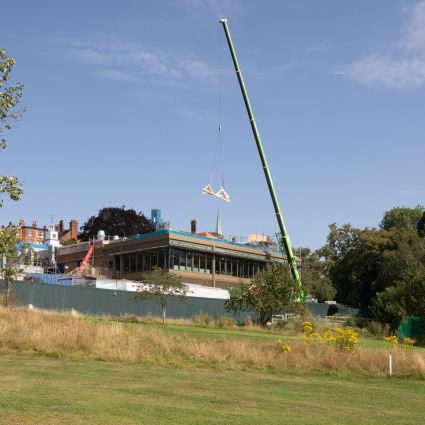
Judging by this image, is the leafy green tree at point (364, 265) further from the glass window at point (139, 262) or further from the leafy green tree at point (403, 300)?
the glass window at point (139, 262)

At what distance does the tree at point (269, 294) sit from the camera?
1788 inches

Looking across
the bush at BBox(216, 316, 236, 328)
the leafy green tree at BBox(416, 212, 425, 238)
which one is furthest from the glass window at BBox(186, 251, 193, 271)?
the leafy green tree at BBox(416, 212, 425, 238)

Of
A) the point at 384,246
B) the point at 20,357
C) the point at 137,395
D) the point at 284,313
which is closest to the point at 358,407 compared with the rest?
the point at 137,395

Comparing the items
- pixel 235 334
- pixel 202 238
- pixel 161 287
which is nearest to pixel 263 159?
pixel 202 238

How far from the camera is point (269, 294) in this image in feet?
149

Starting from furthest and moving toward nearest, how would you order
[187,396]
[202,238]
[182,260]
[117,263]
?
[117,263]
[202,238]
[182,260]
[187,396]

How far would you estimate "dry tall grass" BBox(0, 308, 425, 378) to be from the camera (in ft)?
60.0

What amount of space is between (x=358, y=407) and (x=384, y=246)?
67247 mm

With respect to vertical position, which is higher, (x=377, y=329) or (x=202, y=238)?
(x=202, y=238)

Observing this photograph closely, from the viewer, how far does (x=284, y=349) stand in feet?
64.2

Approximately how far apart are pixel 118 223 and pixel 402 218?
4087 centimetres

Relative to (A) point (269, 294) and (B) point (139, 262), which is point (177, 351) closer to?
(A) point (269, 294)

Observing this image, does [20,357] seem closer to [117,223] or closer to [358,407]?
[358,407]

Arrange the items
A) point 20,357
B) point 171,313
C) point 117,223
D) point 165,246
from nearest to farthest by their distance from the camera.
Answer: point 20,357 → point 171,313 → point 165,246 → point 117,223
